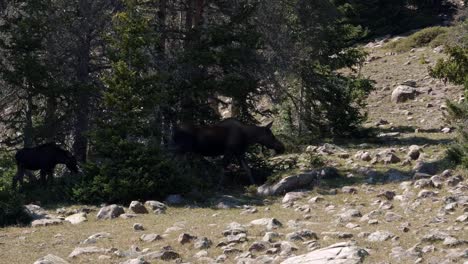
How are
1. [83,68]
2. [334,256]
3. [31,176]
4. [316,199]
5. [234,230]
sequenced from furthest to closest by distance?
[83,68]
[31,176]
[316,199]
[234,230]
[334,256]

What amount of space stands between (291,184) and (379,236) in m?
7.05

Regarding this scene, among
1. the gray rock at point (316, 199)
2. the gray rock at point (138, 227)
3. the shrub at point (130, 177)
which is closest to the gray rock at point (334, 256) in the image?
the gray rock at point (138, 227)

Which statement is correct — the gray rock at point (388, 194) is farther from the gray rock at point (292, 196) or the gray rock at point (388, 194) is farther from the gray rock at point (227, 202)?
the gray rock at point (227, 202)

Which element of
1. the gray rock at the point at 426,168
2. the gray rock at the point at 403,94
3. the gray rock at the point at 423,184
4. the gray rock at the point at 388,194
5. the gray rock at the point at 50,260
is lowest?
the gray rock at the point at 50,260

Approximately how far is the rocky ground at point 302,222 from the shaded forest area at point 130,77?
60.8 inches

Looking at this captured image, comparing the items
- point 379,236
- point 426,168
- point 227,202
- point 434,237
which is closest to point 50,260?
point 379,236

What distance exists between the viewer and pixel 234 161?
2252 centimetres

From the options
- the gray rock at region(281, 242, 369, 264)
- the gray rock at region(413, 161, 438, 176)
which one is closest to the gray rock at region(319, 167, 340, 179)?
the gray rock at region(413, 161, 438, 176)

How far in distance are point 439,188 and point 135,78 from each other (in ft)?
26.6

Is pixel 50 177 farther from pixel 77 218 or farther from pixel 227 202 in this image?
pixel 227 202

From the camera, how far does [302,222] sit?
14.6 meters

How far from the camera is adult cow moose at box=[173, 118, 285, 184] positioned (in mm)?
21547

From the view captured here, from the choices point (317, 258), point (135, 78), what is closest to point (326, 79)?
point (135, 78)

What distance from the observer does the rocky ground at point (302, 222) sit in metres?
11.9
